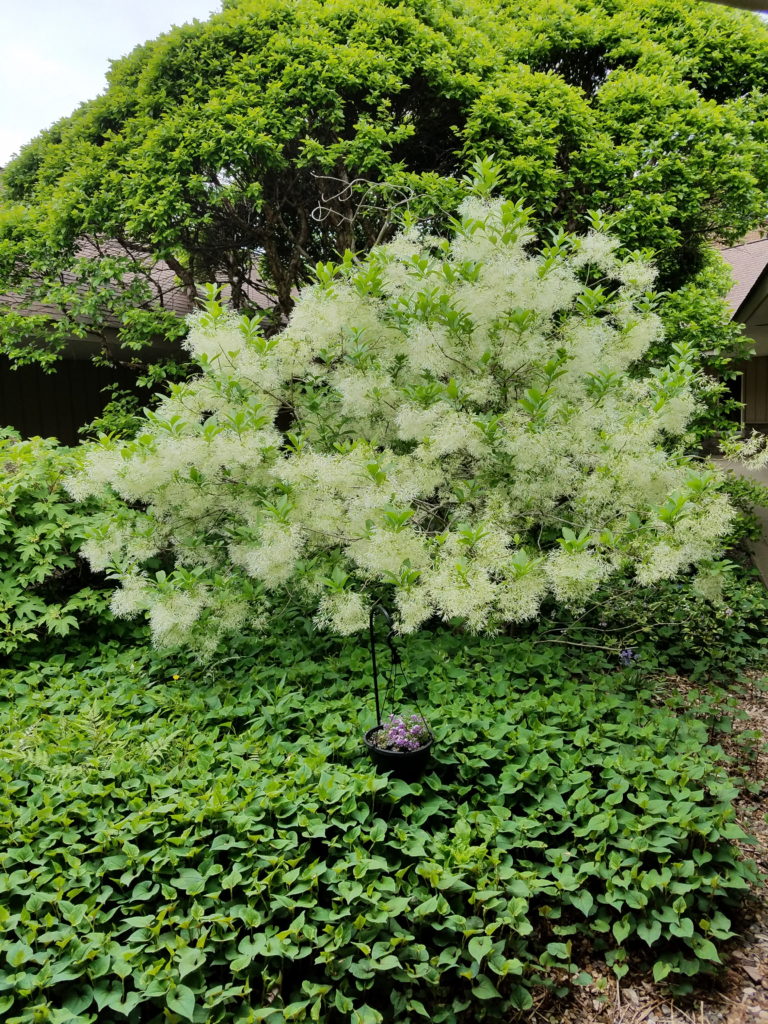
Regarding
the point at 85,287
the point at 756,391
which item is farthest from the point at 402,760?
the point at 756,391

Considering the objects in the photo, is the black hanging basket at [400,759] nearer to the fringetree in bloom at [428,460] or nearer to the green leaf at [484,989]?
the fringetree in bloom at [428,460]

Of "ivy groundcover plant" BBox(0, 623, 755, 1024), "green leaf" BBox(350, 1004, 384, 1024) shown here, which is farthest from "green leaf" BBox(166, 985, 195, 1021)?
"green leaf" BBox(350, 1004, 384, 1024)

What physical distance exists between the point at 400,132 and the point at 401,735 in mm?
4788

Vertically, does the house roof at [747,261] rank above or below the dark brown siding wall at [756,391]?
above

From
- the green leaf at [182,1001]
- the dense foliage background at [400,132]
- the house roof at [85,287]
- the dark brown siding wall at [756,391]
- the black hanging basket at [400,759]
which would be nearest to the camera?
the green leaf at [182,1001]

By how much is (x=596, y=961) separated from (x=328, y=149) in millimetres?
5509

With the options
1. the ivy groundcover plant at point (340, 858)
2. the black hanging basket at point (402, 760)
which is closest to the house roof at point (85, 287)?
the ivy groundcover plant at point (340, 858)

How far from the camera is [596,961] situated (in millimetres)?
2168

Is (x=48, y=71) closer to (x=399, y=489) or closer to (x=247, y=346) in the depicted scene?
(x=247, y=346)

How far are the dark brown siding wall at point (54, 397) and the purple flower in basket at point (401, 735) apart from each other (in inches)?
258

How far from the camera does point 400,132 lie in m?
5.30

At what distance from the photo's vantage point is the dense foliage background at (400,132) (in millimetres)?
5328

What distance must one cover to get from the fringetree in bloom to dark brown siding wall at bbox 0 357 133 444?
5016mm

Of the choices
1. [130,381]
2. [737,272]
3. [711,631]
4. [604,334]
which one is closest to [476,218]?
[604,334]
